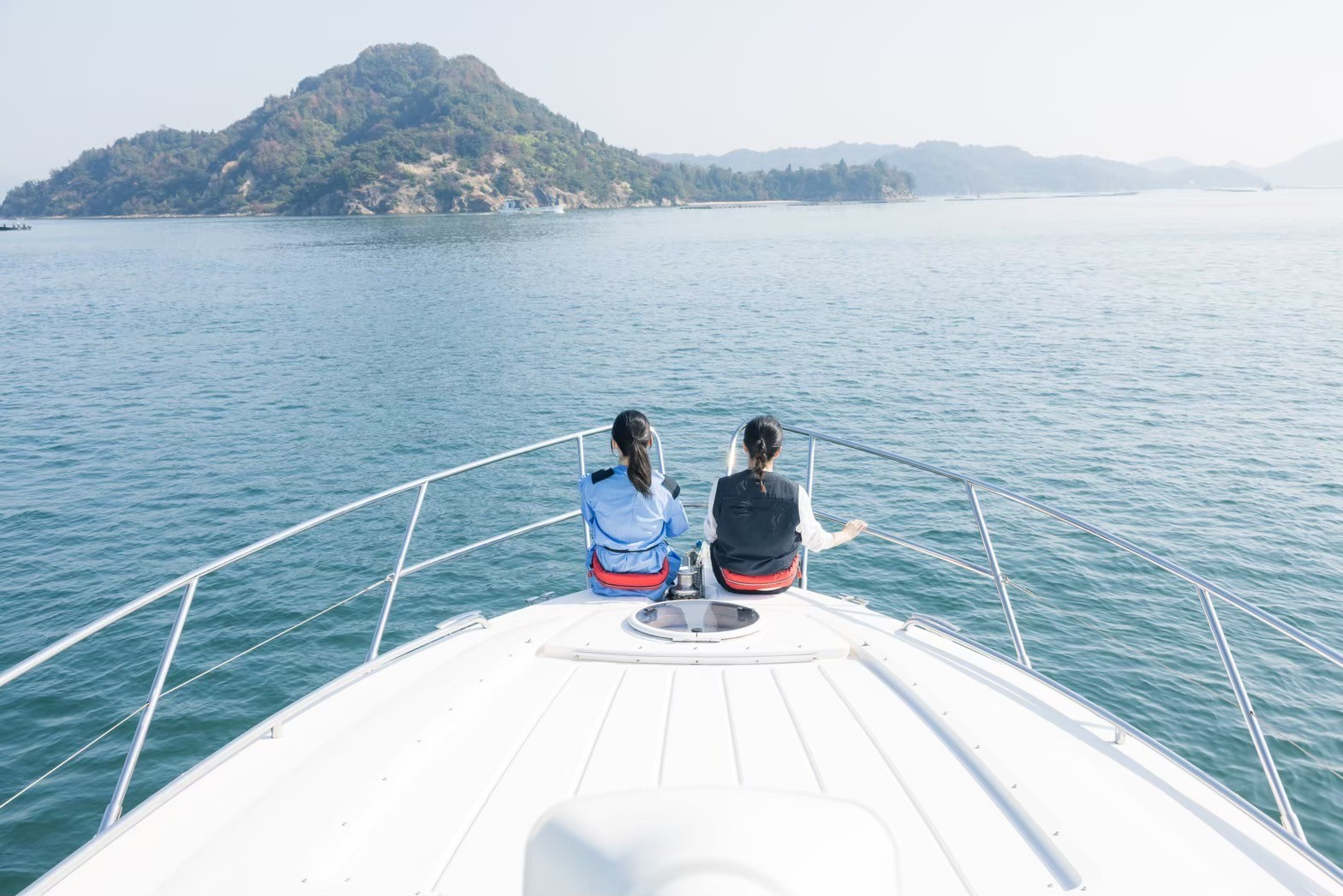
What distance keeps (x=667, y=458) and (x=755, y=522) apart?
1443cm

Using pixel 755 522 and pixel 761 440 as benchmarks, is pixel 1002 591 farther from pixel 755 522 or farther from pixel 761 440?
pixel 761 440

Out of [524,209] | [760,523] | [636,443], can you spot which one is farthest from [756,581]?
[524,209]

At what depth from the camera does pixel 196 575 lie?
403cm

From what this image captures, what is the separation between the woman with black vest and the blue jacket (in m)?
0.28

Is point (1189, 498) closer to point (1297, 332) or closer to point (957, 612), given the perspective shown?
point (957, 612)

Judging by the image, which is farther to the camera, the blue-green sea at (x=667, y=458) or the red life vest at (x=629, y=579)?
the blue-green sea at (x=667, y=458)

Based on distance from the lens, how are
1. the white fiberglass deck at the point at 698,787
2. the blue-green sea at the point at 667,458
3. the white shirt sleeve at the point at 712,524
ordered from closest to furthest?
the white fiberglass deck at the point at 698,787 → the white shirt sleeve at the point at 712,524 → the blue-green sea at the point at 667,458

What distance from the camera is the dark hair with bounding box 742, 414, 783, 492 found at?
4.87m

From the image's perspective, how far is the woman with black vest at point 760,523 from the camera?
4.93 meters

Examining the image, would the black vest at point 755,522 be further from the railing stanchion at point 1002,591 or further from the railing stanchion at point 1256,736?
the railing stanchion at point 1256,736

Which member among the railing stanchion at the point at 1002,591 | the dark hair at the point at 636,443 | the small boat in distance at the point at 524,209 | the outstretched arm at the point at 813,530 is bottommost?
the small boat in distance at the point at 524,209

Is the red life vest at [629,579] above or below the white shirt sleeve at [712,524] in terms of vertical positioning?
below

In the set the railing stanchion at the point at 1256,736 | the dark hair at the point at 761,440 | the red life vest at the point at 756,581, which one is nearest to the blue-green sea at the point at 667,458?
the railing stanchion at the point at 1256,736

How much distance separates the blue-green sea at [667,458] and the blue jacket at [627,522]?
6923mm
